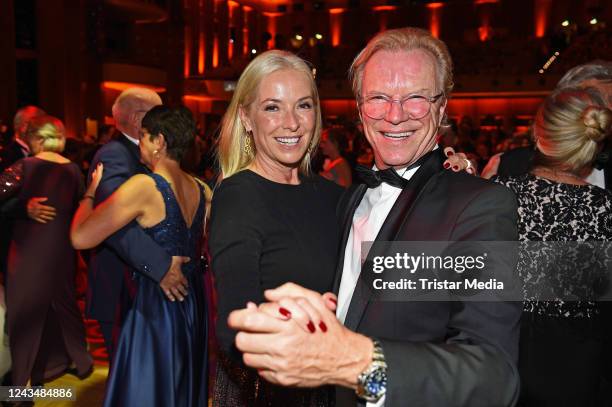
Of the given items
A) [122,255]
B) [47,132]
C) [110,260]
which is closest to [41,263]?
[47,132]

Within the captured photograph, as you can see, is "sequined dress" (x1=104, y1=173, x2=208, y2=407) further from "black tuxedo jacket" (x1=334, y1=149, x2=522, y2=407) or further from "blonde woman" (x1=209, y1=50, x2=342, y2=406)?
"black tuxedo jacket" (x1=334, y1=149, x2=522, y2=407)

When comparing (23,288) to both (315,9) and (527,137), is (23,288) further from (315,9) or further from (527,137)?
(315,9)

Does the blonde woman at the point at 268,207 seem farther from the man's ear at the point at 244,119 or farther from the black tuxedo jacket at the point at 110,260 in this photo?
the black tuxedo jacket at the point at 110,260

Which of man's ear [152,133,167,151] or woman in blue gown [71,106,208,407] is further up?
man's ear [152,133,167,151]

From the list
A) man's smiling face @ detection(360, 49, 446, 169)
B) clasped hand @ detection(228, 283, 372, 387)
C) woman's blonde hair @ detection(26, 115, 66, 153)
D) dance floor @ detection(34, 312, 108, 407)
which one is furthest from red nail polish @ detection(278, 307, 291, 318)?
woman's blonde hair @ detection(26, 115, 66, 153)

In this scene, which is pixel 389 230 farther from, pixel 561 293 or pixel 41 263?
pixel 41 263

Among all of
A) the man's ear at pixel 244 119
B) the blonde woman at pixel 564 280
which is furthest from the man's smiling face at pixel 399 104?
the blonde woman at pixel 564 280

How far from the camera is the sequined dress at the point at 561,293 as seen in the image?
198cm

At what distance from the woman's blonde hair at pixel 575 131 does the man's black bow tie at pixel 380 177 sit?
0.91 metres

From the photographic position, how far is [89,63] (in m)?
14.9

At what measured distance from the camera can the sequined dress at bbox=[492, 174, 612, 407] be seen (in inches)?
77.8

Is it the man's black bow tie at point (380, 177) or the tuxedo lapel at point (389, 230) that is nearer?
the tuxedo lapel at point (389, 230)

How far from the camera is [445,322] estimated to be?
1135 mm

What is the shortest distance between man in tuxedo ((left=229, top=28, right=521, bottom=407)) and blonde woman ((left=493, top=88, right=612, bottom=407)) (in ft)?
2.55
